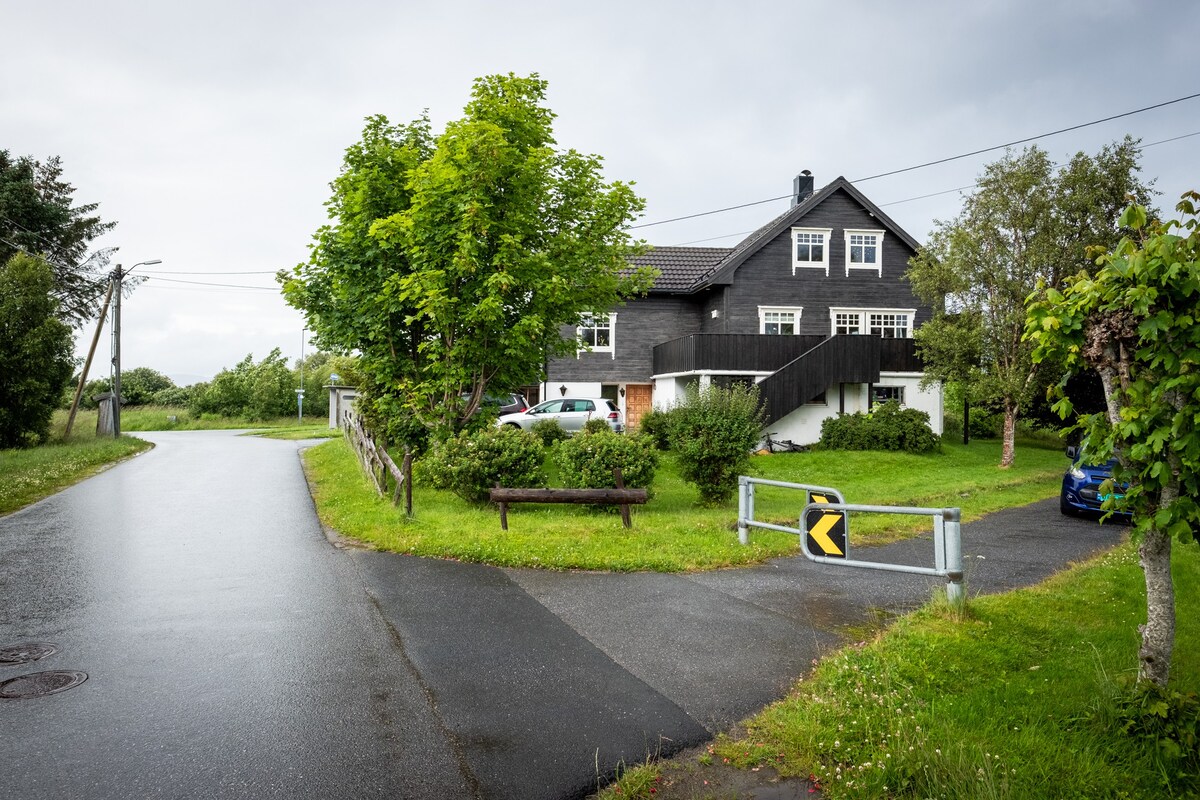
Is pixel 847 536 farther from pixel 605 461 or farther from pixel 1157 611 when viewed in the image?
pixel 605 461

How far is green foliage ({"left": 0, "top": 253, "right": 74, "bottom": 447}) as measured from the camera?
25719 mm

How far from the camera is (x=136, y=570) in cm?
948

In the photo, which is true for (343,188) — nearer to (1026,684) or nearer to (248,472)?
(248,472)

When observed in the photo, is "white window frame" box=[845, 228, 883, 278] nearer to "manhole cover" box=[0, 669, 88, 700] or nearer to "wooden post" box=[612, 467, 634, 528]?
"wooden post" box=[612, 467, 634, 528]

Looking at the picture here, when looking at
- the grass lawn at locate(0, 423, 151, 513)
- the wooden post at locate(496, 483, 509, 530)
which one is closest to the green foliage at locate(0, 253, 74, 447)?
the grass lawn at locate(0, 423, 151, 513)

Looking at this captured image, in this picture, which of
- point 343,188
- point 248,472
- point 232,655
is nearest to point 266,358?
point 248,472

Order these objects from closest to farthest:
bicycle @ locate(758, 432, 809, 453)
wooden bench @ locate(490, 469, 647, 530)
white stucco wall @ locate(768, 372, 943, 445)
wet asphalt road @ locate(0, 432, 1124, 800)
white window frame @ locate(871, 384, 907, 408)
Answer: wet asphalt road @ locate(0, 432, 1124, 800) → wooden bench @ locate(490, 469, 647, 530) → bicycle @ locate(758, 432, 809, 453) → white stucco wall @ locate(768, 372, 943, 445) → white window frame @ locate(871, 384, 907, 408)

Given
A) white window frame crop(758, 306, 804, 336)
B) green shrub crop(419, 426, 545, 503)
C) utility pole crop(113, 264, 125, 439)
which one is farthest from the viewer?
utility pole crop(113, 264, 125, 439)

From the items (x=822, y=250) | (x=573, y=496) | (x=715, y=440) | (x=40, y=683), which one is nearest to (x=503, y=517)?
(x=573, y=496)

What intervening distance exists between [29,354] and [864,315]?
30348 mm

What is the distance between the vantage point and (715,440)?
45.5ft

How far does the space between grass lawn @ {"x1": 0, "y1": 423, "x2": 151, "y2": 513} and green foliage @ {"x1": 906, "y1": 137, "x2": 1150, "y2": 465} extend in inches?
964

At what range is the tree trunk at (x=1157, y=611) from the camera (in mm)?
4816

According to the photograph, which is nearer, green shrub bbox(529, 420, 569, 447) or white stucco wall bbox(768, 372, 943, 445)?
green shrub bbox(529, 420, 569, 447)
